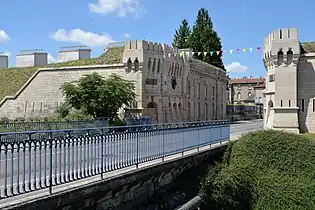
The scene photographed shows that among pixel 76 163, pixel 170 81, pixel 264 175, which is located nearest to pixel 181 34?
pixel 170 81

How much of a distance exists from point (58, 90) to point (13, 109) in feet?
16.5

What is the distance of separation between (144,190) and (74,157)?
9.25ft

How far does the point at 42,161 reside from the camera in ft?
24.6

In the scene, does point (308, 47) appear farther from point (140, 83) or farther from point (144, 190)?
point (144, 190)

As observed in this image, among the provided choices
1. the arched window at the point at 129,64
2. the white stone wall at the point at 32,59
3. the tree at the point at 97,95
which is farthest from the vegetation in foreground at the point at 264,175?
the white stone wall at the point at 32,59

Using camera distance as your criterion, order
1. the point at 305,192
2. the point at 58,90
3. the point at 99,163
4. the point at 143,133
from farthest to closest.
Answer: the point at 58,90
the point at 305,192
the point at 143,133
the point at 99,163

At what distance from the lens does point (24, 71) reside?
42656mm

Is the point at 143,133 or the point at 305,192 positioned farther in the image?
the point at 305,192

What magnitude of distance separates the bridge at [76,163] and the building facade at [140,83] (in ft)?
69.6

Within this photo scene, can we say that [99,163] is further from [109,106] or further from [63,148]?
[109,106]

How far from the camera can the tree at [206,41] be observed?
6100 cm

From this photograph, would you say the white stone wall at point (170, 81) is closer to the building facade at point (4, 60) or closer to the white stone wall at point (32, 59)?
the white stone wall at point (32, 59)

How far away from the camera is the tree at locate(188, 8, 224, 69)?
6100cm

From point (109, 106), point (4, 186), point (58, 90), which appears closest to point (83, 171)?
point (4, 186)
